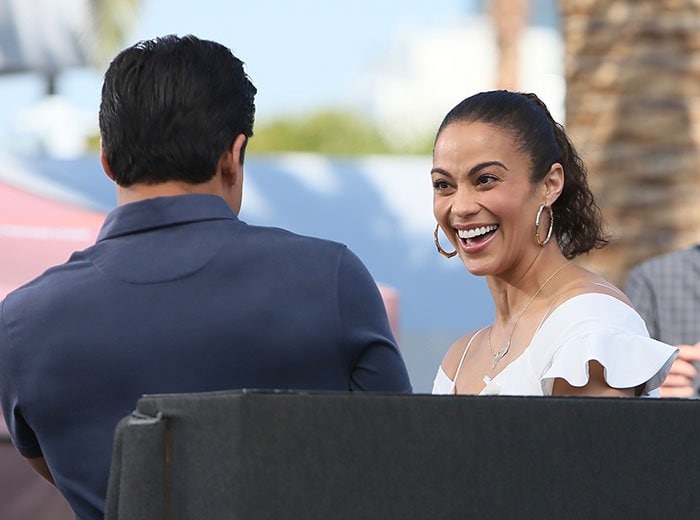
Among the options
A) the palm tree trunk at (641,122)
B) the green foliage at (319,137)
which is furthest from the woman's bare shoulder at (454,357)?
the green foliage at (319,137)

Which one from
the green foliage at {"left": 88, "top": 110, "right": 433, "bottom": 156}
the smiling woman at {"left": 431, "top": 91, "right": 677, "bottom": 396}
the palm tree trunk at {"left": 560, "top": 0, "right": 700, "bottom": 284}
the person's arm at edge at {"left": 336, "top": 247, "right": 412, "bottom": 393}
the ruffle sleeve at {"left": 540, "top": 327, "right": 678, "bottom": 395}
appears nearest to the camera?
the person's arm at edge at {"left": 336, "top": 247, "right": 412, "bottom": 393}

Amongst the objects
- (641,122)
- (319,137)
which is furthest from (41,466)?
(319,137)

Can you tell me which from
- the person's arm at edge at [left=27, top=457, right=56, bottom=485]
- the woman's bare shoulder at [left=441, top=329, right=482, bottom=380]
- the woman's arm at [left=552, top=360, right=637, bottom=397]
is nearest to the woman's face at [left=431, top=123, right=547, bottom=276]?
the woman's bare shoulder at [left=441, top=329, right=482, bottom=380]

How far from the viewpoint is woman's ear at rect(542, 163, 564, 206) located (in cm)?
276

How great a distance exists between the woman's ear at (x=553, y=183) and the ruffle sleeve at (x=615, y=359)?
1.44 ft

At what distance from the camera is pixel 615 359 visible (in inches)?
91.3

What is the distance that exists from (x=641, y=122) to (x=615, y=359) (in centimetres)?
422

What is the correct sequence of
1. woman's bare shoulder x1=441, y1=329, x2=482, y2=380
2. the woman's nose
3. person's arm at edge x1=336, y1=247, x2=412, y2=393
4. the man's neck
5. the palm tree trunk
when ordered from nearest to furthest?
person's arm at edge x1=336, y1=247, x2=412, y2=393 → the man's neck → the woman's nose → woman's bare shoulder x1=441, y1=329, x2=482, y2=380 → the palm tree trunk

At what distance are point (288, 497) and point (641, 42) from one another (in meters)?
5.14

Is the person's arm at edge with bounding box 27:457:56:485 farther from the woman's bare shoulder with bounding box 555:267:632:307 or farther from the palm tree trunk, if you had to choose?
the palm tree trunk

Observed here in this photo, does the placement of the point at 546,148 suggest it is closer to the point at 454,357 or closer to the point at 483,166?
the point at 483,166

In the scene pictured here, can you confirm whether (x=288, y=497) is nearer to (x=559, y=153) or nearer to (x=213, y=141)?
(x=213, y=141)

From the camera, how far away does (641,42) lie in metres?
6.34

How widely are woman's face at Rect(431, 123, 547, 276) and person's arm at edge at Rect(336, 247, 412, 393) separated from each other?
698 mm
